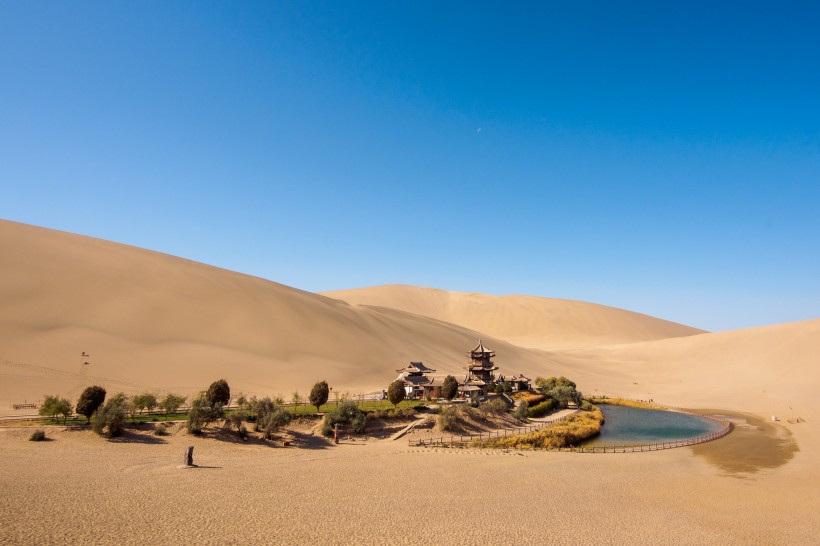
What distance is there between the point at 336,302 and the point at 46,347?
178 feet

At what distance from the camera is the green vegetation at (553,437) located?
114ft

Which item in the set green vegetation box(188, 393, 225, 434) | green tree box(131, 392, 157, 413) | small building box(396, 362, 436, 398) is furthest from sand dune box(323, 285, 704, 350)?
green tree box(131, 392, 157, 413)

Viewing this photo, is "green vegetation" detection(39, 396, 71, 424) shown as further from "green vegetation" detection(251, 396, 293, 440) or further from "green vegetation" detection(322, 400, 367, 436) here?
"green vegetation" detection(322, 400, 367, 436)

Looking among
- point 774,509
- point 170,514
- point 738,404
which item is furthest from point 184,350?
point 738,404

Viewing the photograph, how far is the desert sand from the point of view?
17.7 metres

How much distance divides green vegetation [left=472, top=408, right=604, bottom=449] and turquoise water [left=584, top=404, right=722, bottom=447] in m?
0.83

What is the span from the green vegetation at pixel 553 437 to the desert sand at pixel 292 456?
2.99 metres

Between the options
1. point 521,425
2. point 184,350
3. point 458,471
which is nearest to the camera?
point 458,471

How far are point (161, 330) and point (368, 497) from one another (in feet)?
142

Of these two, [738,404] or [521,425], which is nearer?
[521,425]

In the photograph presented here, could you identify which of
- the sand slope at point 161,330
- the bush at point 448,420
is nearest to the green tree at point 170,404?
the sand slope at point 161,330

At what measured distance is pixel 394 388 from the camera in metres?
40.2

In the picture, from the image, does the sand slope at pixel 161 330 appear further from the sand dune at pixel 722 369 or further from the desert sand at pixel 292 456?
the sand dune at pixel 722 369

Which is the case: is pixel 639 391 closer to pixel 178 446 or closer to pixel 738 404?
pixel 738 404
